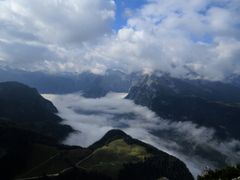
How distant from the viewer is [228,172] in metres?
136

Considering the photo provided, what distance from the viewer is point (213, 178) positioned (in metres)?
137

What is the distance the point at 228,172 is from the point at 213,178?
234 inches
